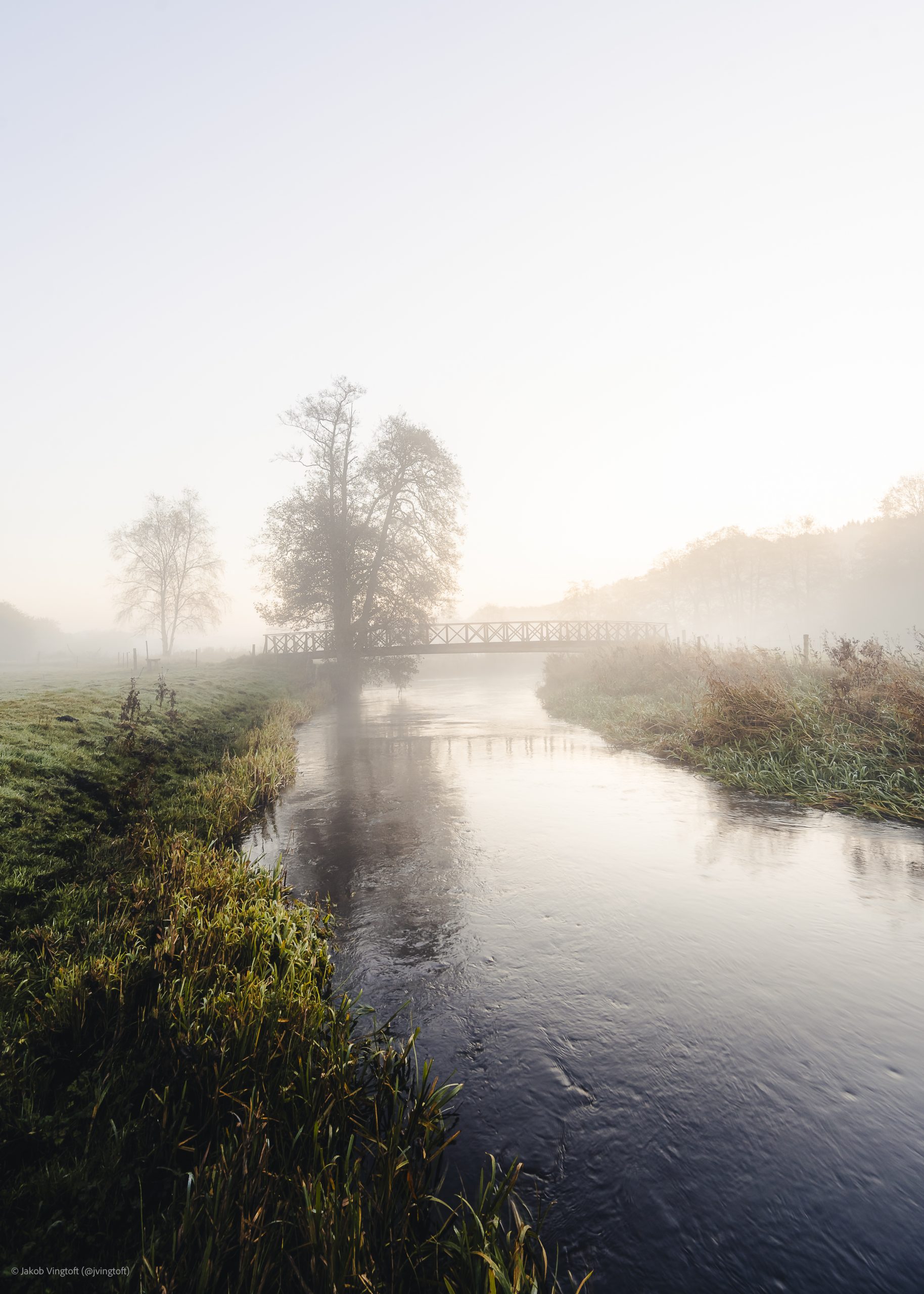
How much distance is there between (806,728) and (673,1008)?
1052 cm

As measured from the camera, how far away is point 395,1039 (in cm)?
499

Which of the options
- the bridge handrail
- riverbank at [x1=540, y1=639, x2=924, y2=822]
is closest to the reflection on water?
riverbank at [x1=540, y1=639, x2=924, y2=822]

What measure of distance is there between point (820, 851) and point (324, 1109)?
28.2ft

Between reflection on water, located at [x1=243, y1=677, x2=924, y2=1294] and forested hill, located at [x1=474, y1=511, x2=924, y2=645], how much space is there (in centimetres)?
5868

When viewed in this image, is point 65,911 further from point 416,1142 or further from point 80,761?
point 80,761

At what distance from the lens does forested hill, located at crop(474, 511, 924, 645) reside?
211 feet

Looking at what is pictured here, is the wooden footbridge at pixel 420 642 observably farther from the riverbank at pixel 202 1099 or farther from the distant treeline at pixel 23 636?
the distant treeline at pixel 23 636

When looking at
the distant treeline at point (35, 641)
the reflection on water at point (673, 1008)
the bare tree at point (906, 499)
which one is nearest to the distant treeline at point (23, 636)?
the distant treeline at point (35, 641)

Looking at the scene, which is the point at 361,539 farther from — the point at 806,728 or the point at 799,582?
the point at 799,582

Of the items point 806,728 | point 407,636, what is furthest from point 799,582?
point 806,728

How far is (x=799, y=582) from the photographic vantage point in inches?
2980

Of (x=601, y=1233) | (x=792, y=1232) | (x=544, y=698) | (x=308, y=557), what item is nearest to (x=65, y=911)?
(x=601, y=1233)

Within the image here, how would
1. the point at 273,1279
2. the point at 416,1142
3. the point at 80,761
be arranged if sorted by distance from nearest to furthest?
the point at 273,1279 → the point at 416,1142 → the point at 80,761

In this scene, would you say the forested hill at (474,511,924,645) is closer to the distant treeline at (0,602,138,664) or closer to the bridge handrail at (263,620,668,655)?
the bridge handrail at (263,620,668,655)
